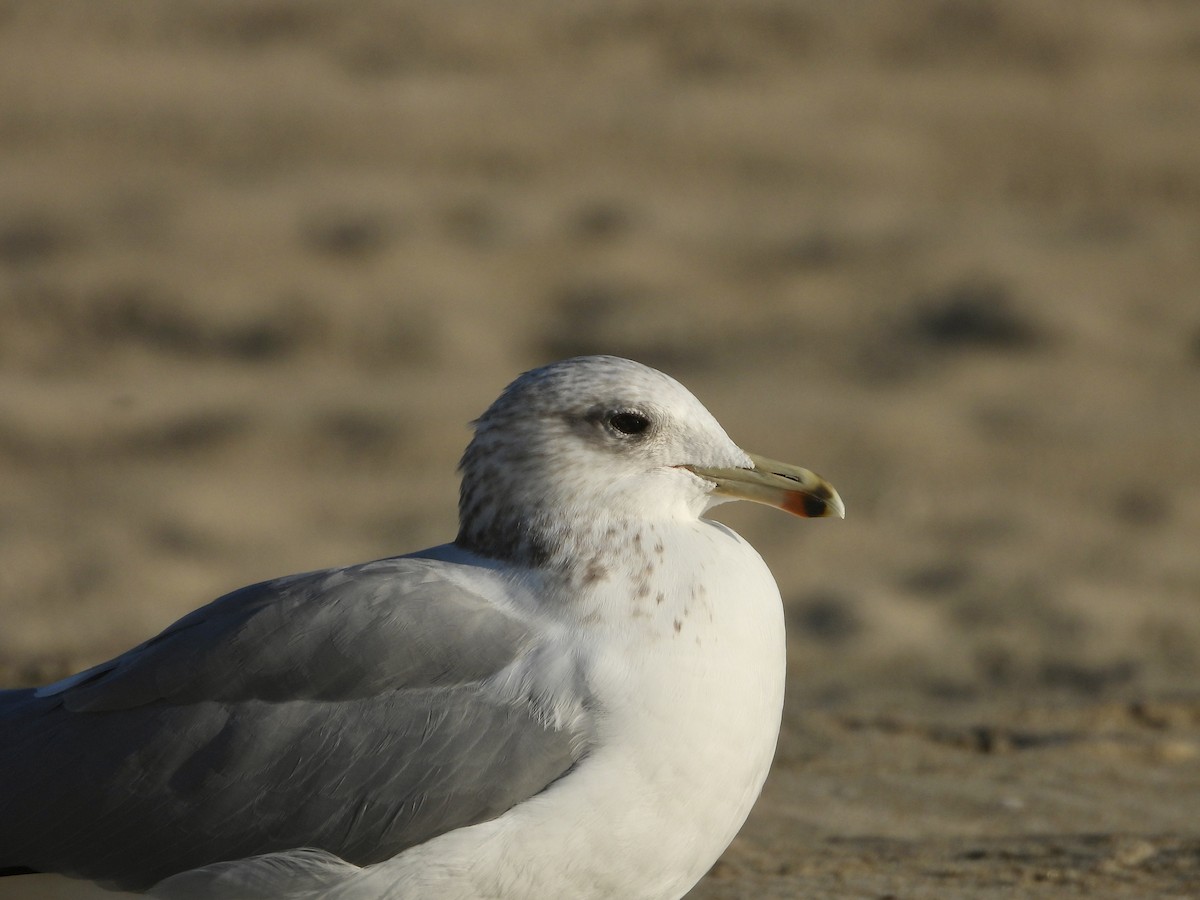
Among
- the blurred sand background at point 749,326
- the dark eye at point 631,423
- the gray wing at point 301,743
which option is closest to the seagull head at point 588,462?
the dark eye at point 631,423

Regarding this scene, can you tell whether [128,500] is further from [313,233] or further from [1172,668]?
[1172,668]

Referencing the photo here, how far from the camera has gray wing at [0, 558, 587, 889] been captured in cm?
271

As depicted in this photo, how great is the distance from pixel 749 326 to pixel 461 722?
5936mm

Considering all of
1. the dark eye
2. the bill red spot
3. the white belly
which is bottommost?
the white belly

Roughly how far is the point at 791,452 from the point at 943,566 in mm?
1050

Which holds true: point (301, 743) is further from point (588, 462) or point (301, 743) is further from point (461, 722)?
point (588, 462)

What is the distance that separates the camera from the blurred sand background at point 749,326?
4.91 meters

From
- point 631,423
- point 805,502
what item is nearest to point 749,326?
point 805,502

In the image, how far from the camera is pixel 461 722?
8.96 feet

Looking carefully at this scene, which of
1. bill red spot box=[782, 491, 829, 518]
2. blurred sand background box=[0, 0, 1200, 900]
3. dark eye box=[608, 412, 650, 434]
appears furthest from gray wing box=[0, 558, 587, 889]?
blurred sand background box=[0, 0, 1200, 900]

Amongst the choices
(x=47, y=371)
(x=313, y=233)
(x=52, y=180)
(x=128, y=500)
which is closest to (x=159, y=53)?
(x=52, y=180)

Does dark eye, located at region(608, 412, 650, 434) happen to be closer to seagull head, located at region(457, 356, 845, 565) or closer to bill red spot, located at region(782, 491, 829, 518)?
seagull head, located at region(457, 356, 845, 565)

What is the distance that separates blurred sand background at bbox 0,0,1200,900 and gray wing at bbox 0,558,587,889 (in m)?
1.06

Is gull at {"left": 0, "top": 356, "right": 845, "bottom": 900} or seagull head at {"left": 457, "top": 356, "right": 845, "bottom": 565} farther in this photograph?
seagull head at {"left": 457, "top": 356, "right": 845, "bottom": 565}
